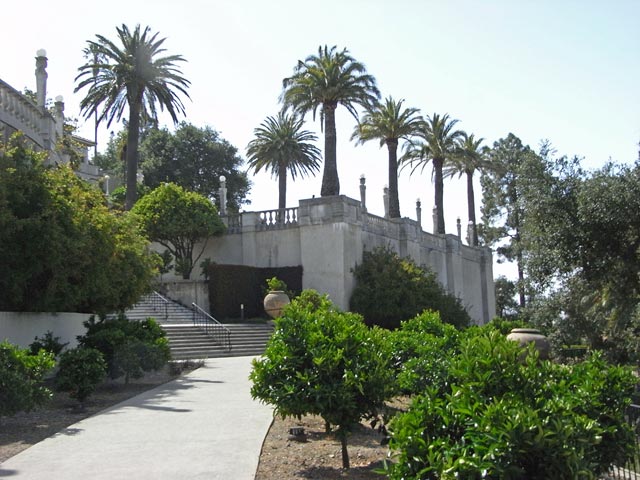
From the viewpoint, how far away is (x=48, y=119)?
2255cm

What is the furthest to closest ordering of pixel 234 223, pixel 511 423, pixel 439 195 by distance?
pixel 439 195
pixel 234 223
pixel 511 423

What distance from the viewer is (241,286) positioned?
121 feet

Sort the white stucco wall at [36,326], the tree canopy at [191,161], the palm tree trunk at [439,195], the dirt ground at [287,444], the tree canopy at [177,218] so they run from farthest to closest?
1. the tree canopy at [191,161]
2. the palm tree trunk at [439,195]
3. the tree canopy at [177,218]
4. the white stucco wall at [36,326]
5. the dirt ground at [287,444]

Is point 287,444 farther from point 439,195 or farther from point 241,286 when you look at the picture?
point 439,195

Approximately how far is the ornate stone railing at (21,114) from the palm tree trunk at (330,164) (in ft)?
56.7

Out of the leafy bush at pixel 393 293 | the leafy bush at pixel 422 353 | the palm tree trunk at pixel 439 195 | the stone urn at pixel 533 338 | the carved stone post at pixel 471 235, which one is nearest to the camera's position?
the leafy bush at pixel 422 353

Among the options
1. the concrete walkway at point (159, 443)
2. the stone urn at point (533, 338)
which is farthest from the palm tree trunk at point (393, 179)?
the concrete walkway at point (159, 443)

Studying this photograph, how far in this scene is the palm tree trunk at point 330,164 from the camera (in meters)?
37.8

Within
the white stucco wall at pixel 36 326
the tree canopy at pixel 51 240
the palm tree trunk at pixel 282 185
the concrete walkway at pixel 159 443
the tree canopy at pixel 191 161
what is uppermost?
the tree canopy at pixel 191 161

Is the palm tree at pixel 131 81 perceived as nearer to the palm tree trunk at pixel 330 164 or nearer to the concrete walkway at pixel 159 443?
the palm tree trunk at pixel 330 164

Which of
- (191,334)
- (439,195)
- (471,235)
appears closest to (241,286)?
(191,334)

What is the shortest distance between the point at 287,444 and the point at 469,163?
4494 centimetres

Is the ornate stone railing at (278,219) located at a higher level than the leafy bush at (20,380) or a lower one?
higher

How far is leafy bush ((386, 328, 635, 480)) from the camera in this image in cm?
498
